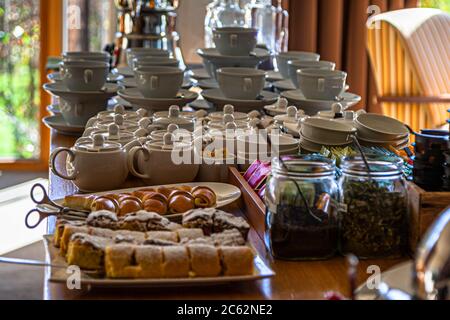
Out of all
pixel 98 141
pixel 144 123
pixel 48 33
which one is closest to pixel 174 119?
pixel 144 123

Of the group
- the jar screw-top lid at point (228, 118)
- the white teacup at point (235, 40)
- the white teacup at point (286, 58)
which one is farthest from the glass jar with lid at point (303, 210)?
the white teacup at point (286, 58)

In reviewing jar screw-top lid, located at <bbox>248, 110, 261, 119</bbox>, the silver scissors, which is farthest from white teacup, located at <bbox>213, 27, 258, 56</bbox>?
the silver scissors

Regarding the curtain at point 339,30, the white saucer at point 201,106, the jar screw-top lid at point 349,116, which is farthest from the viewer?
the curtain at point 339,30

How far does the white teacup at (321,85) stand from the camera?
2.05 metres

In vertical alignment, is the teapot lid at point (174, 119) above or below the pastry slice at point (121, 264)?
above

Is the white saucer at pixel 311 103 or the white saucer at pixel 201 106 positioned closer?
the white saucer at pixel 311 103

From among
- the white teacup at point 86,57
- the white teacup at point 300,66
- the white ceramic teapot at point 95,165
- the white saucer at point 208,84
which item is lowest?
the white ceramic teapot at point 95,165

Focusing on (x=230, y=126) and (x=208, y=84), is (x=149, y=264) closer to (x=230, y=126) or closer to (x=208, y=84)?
(x=230, y=126)

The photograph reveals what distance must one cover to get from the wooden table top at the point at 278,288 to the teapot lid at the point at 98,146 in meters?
0.47

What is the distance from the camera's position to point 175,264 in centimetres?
106

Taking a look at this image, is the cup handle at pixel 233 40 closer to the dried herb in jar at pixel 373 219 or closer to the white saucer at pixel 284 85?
the white saucer at pixel 284 85

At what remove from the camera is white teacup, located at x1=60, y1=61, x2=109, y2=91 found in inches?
82.1

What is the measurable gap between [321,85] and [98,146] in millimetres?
704

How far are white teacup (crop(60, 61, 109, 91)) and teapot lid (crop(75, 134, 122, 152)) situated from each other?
0.53 meters
